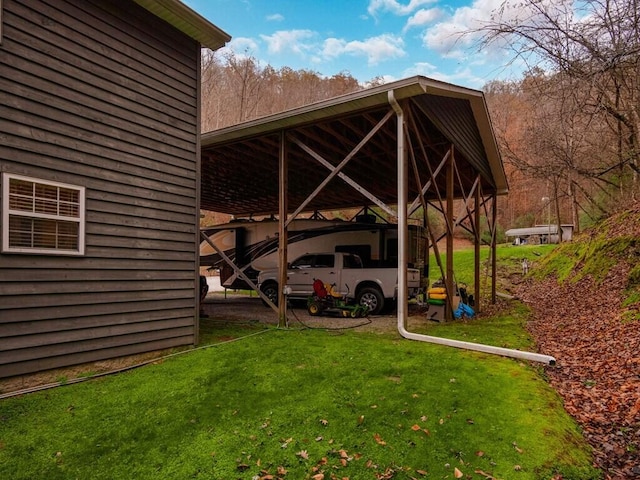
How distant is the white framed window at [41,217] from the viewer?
12.8 feet

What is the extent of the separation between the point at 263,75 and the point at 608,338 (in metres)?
29.1

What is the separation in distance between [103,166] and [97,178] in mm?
170

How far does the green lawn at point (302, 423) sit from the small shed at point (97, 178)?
70 cm

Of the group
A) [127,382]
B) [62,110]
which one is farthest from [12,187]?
[127,382]

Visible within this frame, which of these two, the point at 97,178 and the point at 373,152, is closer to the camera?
the point at 97,178

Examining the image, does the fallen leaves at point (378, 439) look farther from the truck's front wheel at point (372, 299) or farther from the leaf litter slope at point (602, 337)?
the truck's front wheel at point (372, 299)

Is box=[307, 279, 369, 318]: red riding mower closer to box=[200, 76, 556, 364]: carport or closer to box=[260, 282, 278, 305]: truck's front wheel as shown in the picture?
box=[260, 282, 278, 305]: truck's front wheel

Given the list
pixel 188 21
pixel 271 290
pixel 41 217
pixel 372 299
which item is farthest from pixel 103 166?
pixel 271 290

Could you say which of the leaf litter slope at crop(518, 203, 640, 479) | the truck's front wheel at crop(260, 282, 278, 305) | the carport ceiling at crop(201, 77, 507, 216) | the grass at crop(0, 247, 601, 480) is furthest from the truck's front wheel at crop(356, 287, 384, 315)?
the grass at crop(0, 247, 601, 480)

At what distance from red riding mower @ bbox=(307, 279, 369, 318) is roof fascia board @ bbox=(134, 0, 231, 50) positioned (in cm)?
548

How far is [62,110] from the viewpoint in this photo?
171 inches

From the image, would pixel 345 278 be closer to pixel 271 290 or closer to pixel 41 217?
pixel 271 290

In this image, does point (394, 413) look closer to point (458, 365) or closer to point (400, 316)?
point (458, 365)

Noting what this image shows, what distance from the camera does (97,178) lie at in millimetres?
4660
